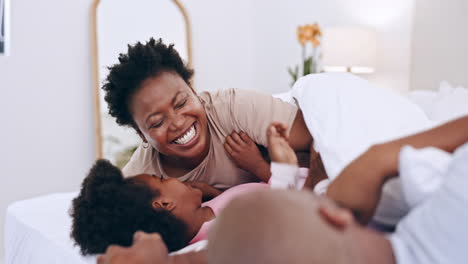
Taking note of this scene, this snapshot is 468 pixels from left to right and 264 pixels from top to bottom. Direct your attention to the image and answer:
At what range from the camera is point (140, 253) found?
0.69m

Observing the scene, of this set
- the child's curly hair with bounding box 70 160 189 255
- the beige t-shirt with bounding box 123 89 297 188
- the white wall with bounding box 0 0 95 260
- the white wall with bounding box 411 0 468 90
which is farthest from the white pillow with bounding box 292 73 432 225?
the white wall with bounding box 0 0 95 260

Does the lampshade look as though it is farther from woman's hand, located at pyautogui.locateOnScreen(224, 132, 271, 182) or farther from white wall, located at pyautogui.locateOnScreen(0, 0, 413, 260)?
woman's hand, located at pyautogui.locateOnScreen(224, 132, 271, 182)

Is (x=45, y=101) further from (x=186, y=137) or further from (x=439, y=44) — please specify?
Result: (x=439, y=44)

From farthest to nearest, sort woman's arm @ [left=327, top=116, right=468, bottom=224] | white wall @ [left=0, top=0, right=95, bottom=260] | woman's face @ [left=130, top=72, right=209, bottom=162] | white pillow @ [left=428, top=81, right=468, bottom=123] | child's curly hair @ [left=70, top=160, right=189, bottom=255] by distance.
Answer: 1. white wall @ [left=0, top=0, right=95, bottom=260]
2. white pillow @ [left=428, top=81, right=468, bottom=123]
3. woman's face @ [left=130, top=72, right=209, bottom=162]
4. child's curly hair @ [left=70, top=160, right=189, bottom=255]
5. woman's arm @ [left=327, top=116, right=468, bottom=224]

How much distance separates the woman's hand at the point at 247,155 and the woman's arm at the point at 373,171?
0.53 m

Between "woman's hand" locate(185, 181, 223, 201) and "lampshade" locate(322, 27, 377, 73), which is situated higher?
"lampshade" locate(322, 27, 377, 73)

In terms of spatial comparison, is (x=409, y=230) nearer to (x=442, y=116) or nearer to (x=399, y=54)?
(x=442, y=116)

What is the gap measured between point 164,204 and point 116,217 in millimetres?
116

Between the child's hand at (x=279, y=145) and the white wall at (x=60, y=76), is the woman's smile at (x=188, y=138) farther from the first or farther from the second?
the white wall at (x=60, y=76)

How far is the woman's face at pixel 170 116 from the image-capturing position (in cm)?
111

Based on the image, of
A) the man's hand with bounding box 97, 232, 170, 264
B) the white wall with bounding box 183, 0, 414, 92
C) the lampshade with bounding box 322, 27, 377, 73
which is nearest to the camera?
the man's hand with bounding box 97, 232, 170, 264

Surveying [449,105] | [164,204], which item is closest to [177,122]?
[164,204]

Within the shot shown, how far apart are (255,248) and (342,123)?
0.43 meters

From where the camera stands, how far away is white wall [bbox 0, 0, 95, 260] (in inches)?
87.4
